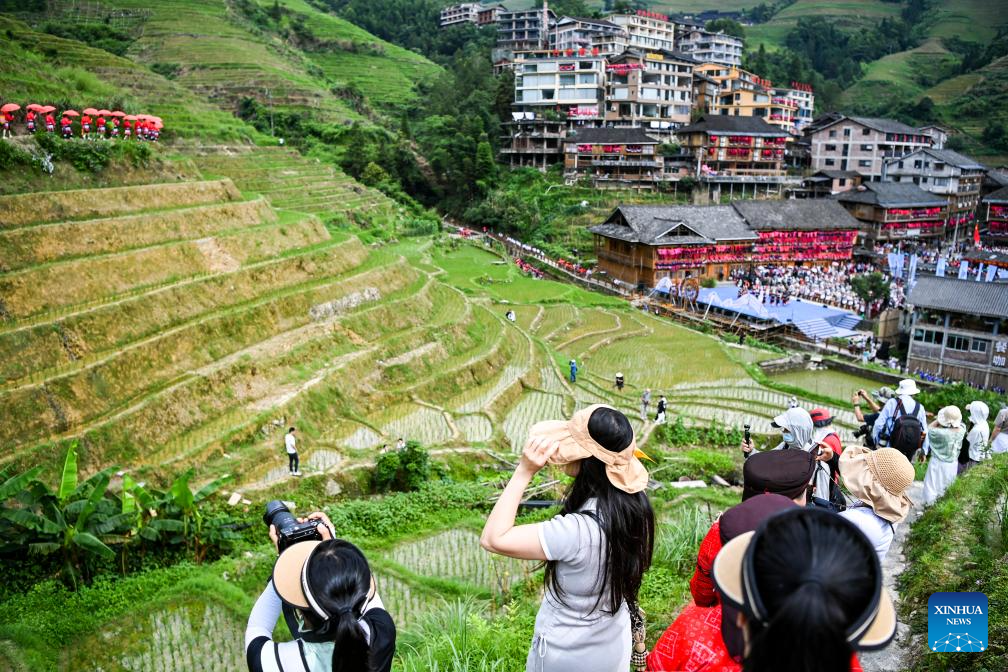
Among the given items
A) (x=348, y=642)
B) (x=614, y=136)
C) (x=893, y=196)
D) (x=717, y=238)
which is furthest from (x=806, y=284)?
(x=348, y=642)

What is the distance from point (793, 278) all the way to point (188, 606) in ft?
113

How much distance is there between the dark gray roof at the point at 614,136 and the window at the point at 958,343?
2683 centimetres

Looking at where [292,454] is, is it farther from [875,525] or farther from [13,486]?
[875,525]

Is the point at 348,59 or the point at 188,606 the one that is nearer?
the point at 188,606

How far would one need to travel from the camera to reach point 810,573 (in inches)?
70.9

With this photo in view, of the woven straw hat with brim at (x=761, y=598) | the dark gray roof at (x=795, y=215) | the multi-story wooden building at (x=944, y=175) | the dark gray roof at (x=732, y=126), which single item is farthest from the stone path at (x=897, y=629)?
the multi-story wooden building at (x=944, y=175)

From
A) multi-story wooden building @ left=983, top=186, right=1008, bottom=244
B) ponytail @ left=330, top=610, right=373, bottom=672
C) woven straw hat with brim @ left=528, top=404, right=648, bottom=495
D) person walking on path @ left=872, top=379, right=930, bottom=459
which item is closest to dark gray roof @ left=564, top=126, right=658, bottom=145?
multi-story wooden building @ left=983, top=186, right=1008, bottom=244

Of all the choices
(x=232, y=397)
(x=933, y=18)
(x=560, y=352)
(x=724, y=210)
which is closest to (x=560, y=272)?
(x=724, y=210)

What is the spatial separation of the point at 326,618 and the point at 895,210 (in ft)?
165

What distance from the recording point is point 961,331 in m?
24.6

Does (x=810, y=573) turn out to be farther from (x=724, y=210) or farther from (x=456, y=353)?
(x=724, y=210)

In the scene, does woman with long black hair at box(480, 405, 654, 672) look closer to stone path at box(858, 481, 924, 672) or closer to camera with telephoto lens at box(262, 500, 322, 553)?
camera with telephoto lens at box(262, 500, 322, 553)

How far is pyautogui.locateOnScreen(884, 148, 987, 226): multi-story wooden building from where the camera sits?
1949 inches

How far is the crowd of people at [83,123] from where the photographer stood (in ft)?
→ 54.6
